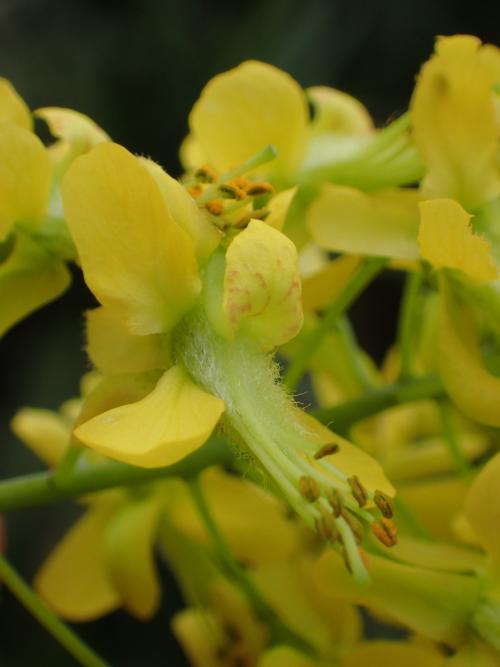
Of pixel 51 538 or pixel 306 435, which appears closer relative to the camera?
pixel 306 435

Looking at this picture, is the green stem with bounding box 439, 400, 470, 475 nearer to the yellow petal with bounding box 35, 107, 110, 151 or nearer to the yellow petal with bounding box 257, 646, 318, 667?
the yellow petal with bounding box 257, 646, 318, 667

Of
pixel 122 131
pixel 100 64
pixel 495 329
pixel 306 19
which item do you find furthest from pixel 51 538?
pixel 495 329

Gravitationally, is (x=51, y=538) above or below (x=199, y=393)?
below

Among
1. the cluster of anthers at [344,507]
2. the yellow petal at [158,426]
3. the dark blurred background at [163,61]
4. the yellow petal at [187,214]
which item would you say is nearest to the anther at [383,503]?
the cluster of anthers at [344,507]

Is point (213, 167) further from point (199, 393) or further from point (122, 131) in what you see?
point (122, 131)

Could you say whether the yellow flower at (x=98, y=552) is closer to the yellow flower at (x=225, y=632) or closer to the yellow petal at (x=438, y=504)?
the yellow flower at (x=225, y=632)

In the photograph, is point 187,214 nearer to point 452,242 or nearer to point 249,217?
point 249,217

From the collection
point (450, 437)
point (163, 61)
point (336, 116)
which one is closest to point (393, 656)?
point (450, 437)
